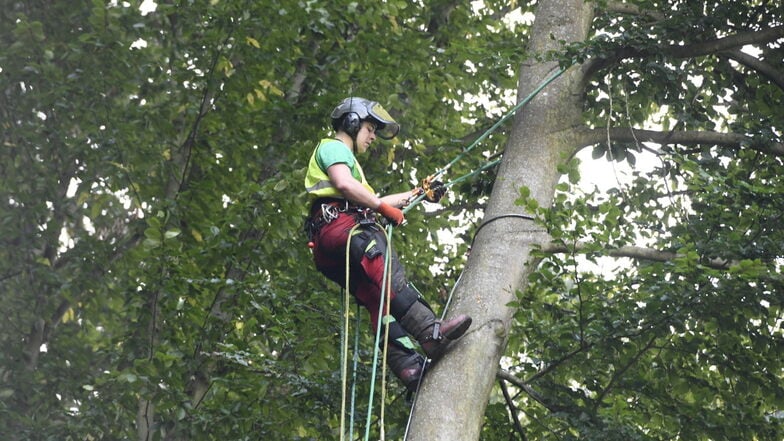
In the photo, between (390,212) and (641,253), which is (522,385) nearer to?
(641,253)

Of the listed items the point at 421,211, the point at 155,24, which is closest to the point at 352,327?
the point at 421,211

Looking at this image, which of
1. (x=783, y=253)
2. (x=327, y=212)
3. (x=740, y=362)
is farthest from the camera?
(x=740, y=362)

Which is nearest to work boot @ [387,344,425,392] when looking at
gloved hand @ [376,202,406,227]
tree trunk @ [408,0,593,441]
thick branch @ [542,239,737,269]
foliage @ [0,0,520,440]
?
tree trunk @ [408,0,593,441]

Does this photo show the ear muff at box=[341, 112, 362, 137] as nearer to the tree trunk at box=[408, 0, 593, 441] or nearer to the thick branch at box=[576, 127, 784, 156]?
the tree trunk at box=[408, 0, 593, 441]

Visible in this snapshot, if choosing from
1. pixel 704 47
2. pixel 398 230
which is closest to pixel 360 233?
pixel 704 47

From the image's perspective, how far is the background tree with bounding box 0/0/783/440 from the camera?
5.18 metres

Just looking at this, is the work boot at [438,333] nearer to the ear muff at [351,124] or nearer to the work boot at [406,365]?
the work boot at [406,365]

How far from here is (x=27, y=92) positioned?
9.21 m

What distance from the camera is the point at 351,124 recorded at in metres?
4.96

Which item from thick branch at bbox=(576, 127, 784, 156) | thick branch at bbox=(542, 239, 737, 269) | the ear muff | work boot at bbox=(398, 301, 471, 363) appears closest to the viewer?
work boot at bbox=(398, 301, 471, 363)

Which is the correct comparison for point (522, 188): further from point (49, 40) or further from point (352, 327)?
point (49, 40)

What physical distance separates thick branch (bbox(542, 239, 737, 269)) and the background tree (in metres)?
0.02

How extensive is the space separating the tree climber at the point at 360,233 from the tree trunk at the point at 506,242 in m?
0.22

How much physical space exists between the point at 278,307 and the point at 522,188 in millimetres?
2582
